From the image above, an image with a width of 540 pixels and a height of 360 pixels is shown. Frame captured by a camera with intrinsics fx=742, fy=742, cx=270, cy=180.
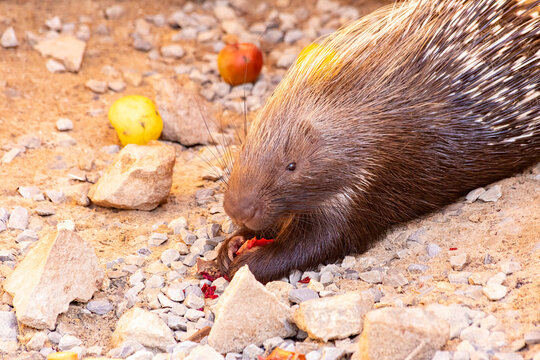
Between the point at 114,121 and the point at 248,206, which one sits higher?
the point at 248,206

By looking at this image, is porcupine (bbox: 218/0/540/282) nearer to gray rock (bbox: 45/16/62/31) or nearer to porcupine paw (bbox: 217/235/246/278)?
porcupine paw (bbox: 217/235/246/278)

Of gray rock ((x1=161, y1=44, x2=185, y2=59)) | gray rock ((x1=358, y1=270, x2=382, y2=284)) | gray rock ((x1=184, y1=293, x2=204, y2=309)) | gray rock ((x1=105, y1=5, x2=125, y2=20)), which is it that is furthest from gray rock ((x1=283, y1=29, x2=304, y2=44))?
gray rock ((x1=184, y1=293, x2=204, y2=309))

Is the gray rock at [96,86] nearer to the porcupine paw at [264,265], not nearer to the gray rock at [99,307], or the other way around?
the porcupine paw at [264,265]

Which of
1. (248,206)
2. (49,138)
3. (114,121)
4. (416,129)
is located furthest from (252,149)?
(49,138)

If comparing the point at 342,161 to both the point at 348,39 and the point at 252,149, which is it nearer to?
the point at 252,149

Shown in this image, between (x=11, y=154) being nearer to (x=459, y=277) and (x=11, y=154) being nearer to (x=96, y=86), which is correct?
(x=96, y=86)

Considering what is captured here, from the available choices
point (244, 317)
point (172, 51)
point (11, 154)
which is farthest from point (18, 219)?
point (172, 51)
